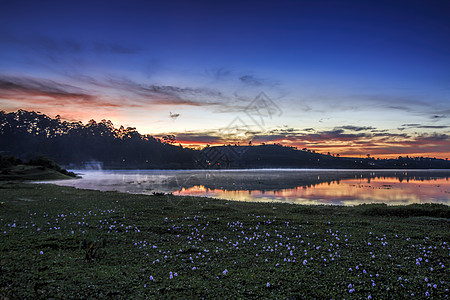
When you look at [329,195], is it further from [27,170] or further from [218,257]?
[27,170]

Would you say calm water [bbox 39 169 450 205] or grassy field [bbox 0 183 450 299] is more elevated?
grassy field [bbox 0 183 450 299]

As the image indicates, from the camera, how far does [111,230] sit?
1383 cm

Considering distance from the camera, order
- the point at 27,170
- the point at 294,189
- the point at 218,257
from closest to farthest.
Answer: the point at 218,257 < the point at 294,189 < the point at 27,170

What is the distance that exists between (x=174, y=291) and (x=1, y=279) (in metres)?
5.20

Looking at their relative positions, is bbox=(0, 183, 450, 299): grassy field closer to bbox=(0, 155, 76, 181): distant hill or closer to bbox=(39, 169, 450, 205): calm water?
bbox=(39, 169, 450, 205): calm water

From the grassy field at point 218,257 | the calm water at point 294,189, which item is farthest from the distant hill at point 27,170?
the grassy field at point 218,257

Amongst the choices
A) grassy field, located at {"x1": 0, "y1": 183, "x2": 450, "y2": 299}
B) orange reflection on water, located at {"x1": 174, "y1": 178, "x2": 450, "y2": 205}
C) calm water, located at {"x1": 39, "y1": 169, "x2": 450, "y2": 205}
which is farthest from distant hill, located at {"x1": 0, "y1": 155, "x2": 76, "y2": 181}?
grassy field, located at {"x1": 0, "y1": 183, "x2": 450, "y2": 299}

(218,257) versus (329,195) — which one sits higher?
(218,257)

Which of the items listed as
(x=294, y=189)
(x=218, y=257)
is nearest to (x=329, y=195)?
(x=294, y=189)

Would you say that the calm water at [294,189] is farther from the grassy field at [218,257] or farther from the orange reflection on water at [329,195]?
the grassy field at [218,257]

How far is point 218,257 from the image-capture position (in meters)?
10.1

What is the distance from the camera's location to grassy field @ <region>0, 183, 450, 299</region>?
24.2 ft

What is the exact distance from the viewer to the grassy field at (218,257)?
7379mm

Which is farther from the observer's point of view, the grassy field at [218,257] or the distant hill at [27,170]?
the distant hill at [27,170]
